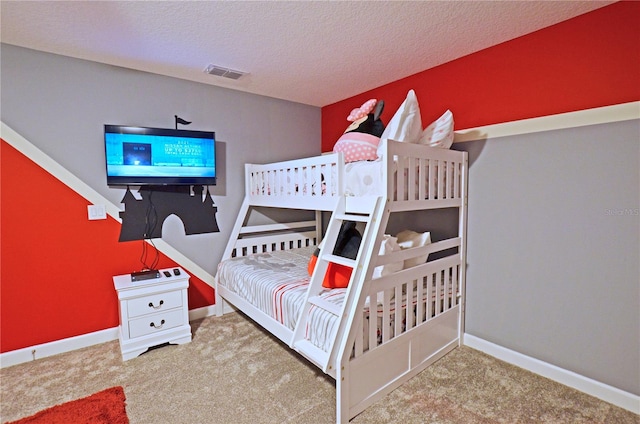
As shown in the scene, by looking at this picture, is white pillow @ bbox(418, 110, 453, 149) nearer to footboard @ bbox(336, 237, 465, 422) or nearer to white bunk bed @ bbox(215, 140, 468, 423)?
white bunk bed @ bbox(215, 140, 468, 423)

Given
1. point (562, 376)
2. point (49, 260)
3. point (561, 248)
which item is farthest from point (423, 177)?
Answer: point (49, 260)

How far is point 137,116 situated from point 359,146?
1.88 meters

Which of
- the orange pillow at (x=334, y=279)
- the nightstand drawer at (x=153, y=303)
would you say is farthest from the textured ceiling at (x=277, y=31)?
the nightstand drawer at (x=153, y=303)

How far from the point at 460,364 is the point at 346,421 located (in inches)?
39.7

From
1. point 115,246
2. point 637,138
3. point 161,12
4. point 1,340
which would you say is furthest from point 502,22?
point 1,340

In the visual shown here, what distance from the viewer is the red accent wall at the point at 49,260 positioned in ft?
7.63

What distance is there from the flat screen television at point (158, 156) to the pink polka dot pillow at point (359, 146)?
1296 millimetres

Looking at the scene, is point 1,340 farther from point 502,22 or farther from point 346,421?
point 502,22

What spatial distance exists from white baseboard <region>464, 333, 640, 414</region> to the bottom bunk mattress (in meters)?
0.45

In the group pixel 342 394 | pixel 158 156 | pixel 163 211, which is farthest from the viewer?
pixel 163 211

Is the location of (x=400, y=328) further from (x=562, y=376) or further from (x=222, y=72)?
(x=222, y=72)

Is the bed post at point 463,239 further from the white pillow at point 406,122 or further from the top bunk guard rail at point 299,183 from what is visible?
Result: the top bunk guard rail at point 299,183

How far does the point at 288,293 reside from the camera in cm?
219

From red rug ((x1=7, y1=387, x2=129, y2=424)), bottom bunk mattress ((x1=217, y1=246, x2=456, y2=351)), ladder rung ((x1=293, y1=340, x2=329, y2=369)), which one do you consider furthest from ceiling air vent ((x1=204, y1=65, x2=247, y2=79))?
red rug ((x1=7, y1=387, x2=129, y2=424))
